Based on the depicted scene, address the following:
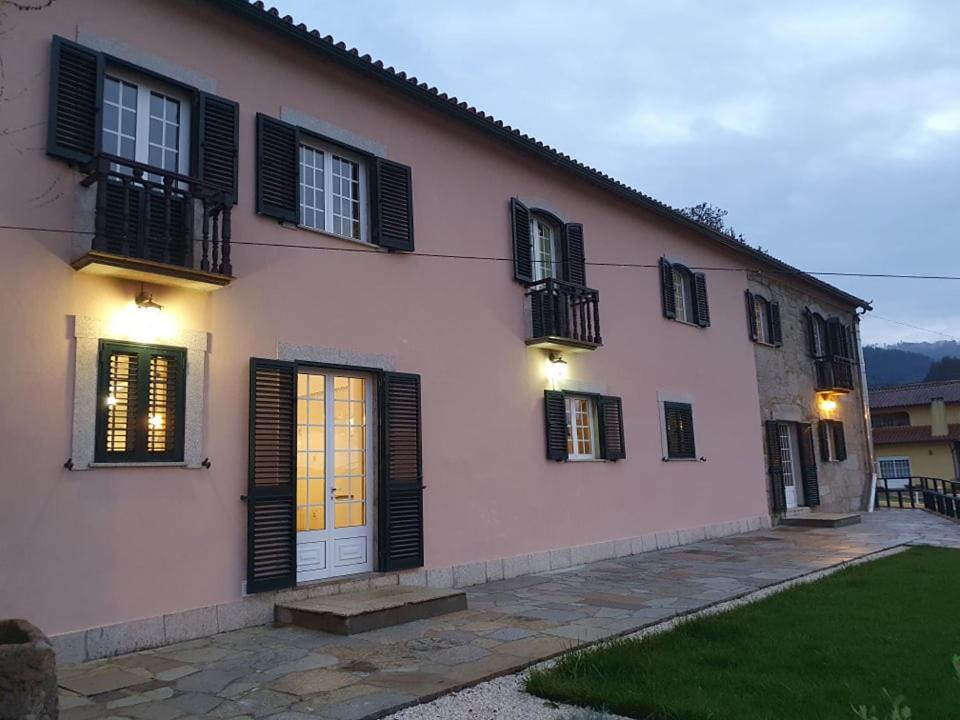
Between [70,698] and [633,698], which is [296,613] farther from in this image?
[633,698]

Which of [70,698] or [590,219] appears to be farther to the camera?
[590,219]

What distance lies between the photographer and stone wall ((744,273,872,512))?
15203 mm

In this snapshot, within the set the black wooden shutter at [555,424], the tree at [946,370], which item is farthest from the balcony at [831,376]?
the tree at [946,370]

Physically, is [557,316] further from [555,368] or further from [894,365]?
[894,365]

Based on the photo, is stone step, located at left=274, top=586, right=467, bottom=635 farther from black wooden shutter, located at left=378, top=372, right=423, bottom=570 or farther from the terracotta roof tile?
the terracotta roof tile

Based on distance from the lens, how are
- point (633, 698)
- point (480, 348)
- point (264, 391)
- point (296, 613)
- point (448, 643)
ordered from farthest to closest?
point (480, 348) < point (264, 391) < point (296, 613) < point (448, 643) < point (633, 698)

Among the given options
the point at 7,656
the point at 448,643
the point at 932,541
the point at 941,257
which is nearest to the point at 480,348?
the point at 448,643

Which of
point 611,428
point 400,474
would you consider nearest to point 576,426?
point 611,428

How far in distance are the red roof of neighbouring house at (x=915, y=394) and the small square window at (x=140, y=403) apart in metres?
38.4

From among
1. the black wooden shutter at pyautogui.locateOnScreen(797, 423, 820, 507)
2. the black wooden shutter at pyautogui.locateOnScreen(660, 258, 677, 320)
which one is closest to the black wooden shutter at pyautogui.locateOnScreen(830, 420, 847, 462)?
the black wooden shutter at pyautogui.locateOnScreen(797, 423, 820, 507)

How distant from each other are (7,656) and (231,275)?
3752mm

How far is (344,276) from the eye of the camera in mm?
7398

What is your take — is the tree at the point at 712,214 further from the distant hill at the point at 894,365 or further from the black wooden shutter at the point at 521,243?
the distant hill at the point at 894,365

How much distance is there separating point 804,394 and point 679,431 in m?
5.78
